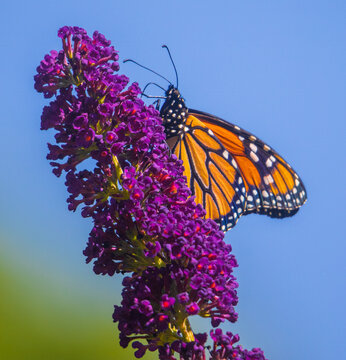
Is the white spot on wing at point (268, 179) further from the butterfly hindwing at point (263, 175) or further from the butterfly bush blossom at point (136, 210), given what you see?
the butterfly bush blossom at point (136, 210)

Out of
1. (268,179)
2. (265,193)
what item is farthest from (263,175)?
(265,193)

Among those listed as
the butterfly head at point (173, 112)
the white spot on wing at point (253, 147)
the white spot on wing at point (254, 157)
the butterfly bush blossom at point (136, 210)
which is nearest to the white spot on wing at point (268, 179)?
the white spot on wing at point (254, 157)

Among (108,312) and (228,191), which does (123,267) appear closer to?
(228,191)

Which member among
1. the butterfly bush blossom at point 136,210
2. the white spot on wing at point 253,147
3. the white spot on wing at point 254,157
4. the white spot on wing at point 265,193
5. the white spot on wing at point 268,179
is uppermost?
the white spot on wing at point 253,147

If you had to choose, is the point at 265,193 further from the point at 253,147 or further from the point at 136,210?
the point at 136,210

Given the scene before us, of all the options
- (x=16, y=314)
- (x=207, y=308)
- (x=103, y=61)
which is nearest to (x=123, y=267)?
(x=207, y=308)

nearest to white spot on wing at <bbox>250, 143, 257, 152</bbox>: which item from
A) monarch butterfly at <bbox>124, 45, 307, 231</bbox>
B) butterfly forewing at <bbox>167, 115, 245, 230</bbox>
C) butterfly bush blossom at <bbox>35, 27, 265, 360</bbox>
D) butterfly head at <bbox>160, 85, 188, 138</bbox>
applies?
monarch butterfly at <bbox>124, 45, 307, 231</bbox>

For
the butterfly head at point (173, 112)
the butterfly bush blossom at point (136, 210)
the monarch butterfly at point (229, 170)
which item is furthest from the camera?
the monarch butterfly at point (229, 170)
